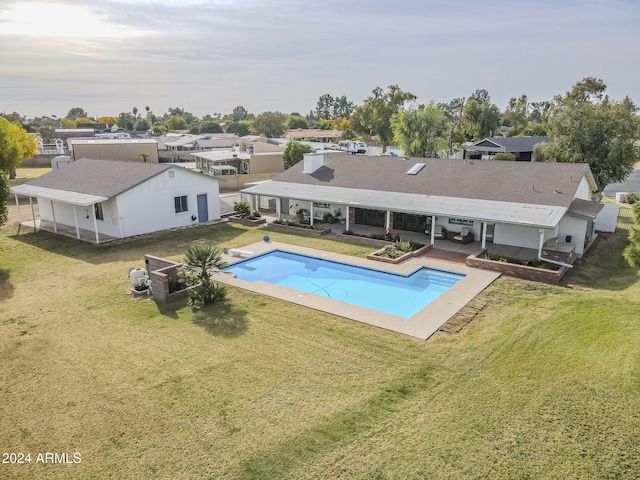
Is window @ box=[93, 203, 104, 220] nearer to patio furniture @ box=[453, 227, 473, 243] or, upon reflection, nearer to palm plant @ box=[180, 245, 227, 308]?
palm plant @ box=[180, 245, 227, 308]


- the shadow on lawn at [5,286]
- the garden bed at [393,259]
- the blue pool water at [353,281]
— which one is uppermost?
the garden bed at [393,259]

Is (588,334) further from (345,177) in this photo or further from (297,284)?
(345,177)

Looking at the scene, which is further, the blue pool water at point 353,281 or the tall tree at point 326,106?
the tall tree at point 326,106

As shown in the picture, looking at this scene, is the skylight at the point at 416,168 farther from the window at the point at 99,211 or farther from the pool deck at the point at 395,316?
the window at the point at 99,211

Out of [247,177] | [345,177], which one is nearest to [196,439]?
[345,177]

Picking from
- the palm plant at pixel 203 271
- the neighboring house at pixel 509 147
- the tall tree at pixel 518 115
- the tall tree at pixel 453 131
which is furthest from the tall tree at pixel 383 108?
the palm plant at pixel 203 271
